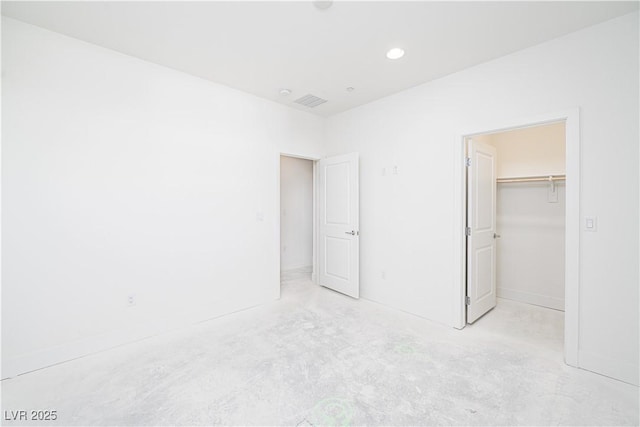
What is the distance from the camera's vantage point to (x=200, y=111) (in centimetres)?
311

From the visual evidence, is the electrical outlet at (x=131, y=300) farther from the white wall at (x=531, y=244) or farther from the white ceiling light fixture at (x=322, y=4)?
the white wall at (x=531, y=244)

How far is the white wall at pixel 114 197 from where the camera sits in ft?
7.16

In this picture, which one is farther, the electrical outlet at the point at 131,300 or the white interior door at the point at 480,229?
the white interior door at the point at 480,229

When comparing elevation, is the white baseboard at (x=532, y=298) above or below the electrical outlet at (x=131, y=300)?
below

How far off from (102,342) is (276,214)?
2.20 metres

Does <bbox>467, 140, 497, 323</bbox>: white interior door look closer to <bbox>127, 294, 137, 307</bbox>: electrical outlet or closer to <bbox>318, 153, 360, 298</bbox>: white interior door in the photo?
<bbox>318, 153, 360, 298</bbox>: white interior door

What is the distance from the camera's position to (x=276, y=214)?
383 cm

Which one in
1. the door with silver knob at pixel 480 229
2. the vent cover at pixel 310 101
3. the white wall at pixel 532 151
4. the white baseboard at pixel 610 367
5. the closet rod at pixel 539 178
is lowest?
the white baseboard at pixel 610 367

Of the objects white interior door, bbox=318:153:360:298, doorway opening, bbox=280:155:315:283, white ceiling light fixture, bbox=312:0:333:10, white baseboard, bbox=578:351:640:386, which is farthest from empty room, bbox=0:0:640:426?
doorway opening, bbox=280:155:315:283

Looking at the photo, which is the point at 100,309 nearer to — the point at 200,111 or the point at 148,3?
the point at 200,111

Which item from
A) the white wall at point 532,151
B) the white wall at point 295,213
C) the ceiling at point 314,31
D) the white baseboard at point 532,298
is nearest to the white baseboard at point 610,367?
the white baseboard at point 532,298

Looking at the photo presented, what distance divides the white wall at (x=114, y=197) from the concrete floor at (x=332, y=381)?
336mm

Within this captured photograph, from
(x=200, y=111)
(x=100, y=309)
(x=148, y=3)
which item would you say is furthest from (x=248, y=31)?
(x=100, y=309)

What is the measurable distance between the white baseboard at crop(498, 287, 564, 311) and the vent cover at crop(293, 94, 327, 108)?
3553 mm
